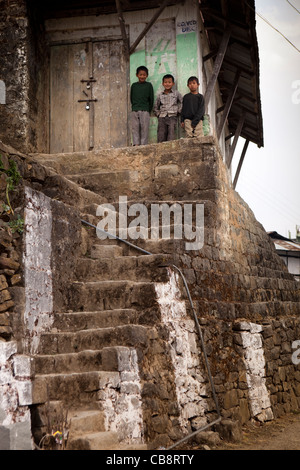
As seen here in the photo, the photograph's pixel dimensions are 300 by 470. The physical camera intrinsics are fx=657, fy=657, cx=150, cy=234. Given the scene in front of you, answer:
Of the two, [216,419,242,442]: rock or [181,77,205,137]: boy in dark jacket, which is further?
[181,77,205,137]: boy in dark jacket

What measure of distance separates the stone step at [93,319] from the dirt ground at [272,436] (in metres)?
1.56

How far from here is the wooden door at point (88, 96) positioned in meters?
10.9

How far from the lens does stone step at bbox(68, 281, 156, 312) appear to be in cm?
669

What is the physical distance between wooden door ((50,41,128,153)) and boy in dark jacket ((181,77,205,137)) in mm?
1160

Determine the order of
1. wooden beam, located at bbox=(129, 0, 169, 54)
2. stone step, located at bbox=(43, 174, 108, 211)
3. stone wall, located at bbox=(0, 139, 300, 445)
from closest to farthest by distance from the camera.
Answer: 1. stone wall, located at bbox=(0, 139, 300, 445)
2. stone step, located at bbox=(43, 174, 108, 211)
3. wooden beam, located at bbox=(129, 0, 169, 54)

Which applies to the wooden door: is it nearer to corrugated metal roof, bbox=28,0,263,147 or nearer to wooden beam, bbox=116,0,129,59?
wooden beam, bbox=116,0,129,59

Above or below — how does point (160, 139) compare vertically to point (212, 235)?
above

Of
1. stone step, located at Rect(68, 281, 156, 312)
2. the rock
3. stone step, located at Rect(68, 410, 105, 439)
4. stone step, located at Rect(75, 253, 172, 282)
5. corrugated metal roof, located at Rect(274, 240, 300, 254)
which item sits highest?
corrugated metal roof, located at Rect(274, 240, 300, 254)

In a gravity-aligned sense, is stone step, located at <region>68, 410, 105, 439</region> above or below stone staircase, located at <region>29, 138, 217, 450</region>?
below

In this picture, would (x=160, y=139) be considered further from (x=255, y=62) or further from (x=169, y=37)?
(x=255, y=62)

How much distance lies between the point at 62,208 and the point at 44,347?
159 centimetres

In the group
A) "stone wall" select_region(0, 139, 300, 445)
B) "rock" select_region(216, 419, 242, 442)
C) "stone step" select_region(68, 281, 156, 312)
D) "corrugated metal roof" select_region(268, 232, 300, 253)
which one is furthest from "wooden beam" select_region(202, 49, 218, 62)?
"corrugated metal roof" select_region(268, 232, 300, 253)

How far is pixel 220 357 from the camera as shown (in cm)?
767
